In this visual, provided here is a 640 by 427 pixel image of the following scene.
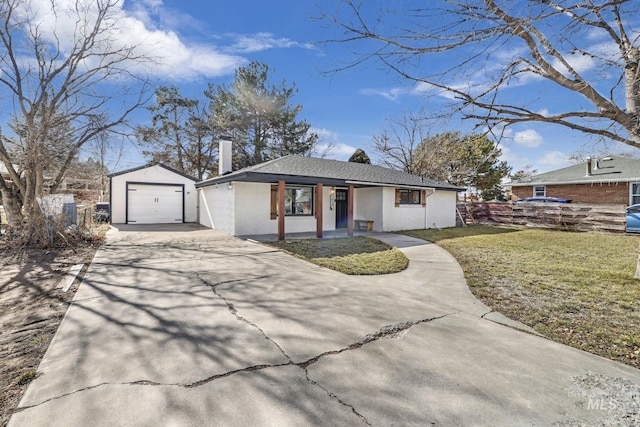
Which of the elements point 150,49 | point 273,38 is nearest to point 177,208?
point 150,49

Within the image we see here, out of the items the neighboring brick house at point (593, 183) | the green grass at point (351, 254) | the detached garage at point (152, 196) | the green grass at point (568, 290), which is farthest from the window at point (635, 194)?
the detached garage at point (152, 196)

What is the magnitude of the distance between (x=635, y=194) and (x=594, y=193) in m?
1.68

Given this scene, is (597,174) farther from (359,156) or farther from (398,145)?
(359,156)

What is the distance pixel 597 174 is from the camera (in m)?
17.0

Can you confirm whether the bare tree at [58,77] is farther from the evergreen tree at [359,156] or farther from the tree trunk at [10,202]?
the evergreen tree at [359,156]

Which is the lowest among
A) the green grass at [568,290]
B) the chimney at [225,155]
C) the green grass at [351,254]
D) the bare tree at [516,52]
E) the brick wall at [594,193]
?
the green grass at [568,290]

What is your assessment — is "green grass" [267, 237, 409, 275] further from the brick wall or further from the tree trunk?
the brick wall

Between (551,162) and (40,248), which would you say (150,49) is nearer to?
(40,248)

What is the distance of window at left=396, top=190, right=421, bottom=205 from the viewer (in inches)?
532

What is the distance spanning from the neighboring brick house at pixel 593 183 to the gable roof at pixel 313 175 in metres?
8.18

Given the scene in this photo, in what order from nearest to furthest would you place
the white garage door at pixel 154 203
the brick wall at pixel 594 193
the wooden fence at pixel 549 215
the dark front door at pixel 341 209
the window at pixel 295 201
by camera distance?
the window at pixel 295 201 → the wooden fence at pixel 549 215 → the dark front door at pixel 341 209 → the white garage door at pixel 154 203 → the brick wall at pixel 594 193

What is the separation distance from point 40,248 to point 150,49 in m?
7.83

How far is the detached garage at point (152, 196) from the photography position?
14812 mm

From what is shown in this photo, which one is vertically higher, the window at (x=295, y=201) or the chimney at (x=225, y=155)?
the chimney at (x=225, y=155)
